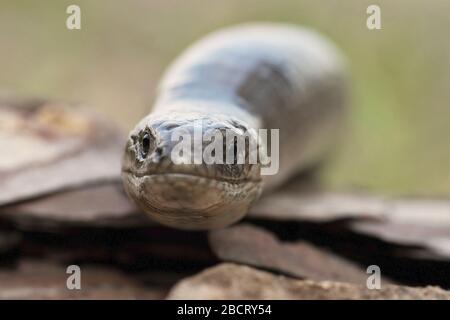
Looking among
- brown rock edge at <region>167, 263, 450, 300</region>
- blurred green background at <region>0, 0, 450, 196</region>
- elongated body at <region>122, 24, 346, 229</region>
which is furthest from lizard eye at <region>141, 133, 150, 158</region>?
blurred green background at <region>0, 0, 450, 196</region>

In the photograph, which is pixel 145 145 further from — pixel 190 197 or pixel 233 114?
pixel 233 114

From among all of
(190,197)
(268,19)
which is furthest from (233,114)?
(268,19)

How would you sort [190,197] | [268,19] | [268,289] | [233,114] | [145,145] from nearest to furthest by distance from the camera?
[190,197] < [145,145] < [268,289] < [233,114] < [268,19]

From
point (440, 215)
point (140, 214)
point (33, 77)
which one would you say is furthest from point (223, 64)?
point (33, 77)

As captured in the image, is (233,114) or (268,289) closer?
(268,289)

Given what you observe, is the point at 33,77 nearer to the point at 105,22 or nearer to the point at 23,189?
the point at 105,22

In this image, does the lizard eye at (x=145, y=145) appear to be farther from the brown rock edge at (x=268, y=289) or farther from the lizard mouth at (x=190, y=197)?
the brown rock edge at (x=268, y=289)
